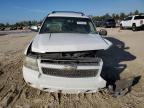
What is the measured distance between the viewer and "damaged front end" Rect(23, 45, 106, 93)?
17.4ft

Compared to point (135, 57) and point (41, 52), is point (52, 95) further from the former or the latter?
point (135, 57)

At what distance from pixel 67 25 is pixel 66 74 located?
2.74 m

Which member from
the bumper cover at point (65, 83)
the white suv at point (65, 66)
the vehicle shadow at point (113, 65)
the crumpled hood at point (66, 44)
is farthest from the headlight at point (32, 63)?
the vehicle shadow at point (113, 65)

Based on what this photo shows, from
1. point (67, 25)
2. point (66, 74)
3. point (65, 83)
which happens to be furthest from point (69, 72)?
point (67, 25)

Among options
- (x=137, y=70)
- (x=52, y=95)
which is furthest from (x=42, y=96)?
(x=137, y=70)

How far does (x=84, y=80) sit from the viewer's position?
211 inches

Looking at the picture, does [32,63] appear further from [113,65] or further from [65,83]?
[113,65]

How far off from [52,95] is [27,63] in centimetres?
100

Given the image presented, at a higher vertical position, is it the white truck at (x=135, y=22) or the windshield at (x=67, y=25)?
the windshield at (x=67, y=25)

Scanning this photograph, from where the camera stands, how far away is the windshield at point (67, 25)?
7434 mm

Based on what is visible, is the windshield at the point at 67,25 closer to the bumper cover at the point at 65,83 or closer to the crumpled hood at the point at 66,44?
the crumpled hood at the point at 66,44

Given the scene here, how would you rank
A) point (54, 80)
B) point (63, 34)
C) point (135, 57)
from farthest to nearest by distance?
point (135, 57)
point (63, 34)
point (54, 80)

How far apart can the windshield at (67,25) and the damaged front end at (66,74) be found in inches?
81.1

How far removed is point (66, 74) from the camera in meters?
5.37
